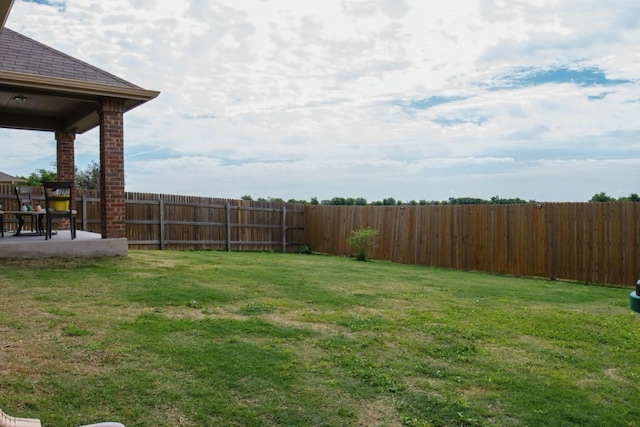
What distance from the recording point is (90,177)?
25.2m

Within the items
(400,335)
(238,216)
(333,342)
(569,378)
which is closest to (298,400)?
(333,342)

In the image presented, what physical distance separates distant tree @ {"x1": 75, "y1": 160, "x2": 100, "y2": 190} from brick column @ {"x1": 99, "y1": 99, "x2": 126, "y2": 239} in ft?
50.6

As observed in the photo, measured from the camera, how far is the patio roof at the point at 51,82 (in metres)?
9.27

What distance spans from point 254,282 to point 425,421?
17.0 ft

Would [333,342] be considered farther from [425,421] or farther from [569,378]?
[569,378]

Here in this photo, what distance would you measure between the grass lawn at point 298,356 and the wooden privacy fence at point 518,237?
3830 mm

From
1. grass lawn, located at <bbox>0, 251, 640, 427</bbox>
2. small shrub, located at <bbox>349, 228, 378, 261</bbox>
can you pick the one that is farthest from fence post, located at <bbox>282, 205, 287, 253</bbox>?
grass lawn, located at <bbox>0, 251, 640, 427</bbox>

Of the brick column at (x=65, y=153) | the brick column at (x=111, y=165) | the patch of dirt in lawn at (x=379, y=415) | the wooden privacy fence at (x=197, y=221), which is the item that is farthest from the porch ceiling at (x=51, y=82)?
the patch of dirt in lawn at (x=379, y=415)

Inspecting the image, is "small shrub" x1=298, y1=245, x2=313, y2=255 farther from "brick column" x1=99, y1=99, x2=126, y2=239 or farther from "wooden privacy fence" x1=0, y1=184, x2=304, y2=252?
"brick column" x1=99, y1=99, x2=126, y2=239

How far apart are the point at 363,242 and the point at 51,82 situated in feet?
32.2

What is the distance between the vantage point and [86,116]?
38.7 ft

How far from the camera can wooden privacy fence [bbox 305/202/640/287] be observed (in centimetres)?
1134

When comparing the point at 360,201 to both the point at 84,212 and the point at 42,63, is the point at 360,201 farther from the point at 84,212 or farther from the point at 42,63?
the point at 42,63

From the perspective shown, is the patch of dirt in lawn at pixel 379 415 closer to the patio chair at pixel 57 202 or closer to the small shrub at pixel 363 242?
the patio chair at pixel 57 202
